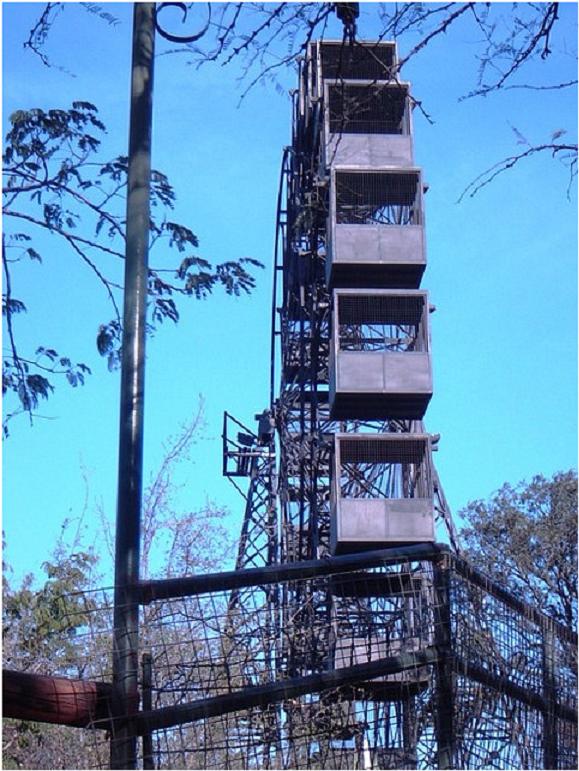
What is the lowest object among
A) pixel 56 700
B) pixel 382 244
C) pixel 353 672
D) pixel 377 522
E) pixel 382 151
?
pixel 56 700

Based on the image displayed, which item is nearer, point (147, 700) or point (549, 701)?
point (147, 700)

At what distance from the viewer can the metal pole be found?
280cm

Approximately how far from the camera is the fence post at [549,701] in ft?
11.2

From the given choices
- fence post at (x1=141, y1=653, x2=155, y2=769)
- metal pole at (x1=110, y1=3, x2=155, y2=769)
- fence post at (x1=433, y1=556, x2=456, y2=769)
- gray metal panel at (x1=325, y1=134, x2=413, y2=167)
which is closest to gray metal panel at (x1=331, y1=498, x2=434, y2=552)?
gray metal panel at (x1=325, y1=134, x2=413, y2=167)

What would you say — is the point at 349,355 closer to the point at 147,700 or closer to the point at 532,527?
the point at 532,527

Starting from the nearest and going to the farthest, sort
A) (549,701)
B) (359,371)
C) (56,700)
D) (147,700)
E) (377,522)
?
(56,700)
(147,700)
(549,701)
(377,522)
(359,371)

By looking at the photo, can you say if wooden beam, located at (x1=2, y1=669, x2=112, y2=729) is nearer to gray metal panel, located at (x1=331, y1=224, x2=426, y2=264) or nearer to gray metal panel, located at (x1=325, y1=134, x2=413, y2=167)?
gray metal panel, located at (x1=331, y1=224, x2=426, y2=264)

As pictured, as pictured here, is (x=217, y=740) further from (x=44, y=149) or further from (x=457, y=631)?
(x=44, y=149)

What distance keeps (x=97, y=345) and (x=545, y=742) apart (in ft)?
7.03

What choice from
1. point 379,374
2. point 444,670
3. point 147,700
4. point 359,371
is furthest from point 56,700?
point 379,374

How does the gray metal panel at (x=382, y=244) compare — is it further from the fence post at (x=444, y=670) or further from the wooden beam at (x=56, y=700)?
the wooden beam at (x=56, y=700)

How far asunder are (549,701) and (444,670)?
19.4 inches

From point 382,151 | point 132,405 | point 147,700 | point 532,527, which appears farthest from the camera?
point 532,527

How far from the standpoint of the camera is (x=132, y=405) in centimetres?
297
